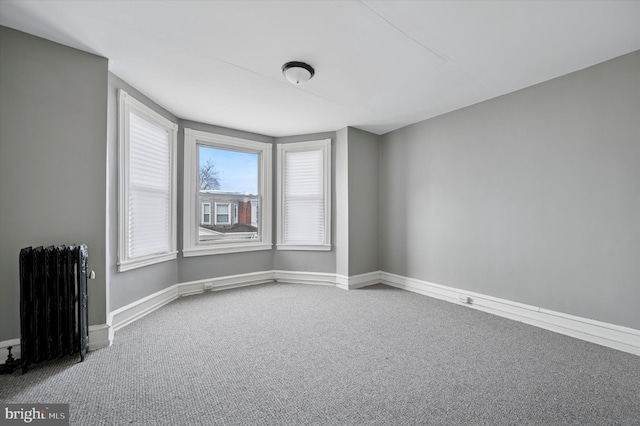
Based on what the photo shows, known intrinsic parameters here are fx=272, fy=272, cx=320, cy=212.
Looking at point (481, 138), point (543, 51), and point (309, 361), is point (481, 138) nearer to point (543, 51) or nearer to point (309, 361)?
point (543, 51)

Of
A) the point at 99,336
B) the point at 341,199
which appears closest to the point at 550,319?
the point at 341,199

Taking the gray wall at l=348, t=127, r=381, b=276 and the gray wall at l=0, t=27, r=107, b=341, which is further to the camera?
the gray wall at l=348, t=127, r=381, b=276

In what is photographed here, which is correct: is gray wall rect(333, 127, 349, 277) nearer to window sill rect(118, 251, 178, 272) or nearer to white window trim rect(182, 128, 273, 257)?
white window trim rect(182, 128, 273, 257)

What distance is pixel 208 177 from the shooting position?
4.21 m

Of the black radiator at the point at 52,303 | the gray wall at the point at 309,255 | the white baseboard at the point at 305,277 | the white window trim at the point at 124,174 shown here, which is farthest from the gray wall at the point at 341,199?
the black radiator at the point at 52,303

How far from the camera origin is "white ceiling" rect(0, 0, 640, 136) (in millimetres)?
1863

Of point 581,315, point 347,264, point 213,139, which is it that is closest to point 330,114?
point 213,139

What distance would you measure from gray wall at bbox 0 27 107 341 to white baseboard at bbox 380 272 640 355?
3.86 m

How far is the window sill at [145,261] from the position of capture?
285cm

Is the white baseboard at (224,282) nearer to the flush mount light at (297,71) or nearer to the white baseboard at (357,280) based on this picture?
the white baseboard at (357,280)

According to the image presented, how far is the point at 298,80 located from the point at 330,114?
48.6 inches

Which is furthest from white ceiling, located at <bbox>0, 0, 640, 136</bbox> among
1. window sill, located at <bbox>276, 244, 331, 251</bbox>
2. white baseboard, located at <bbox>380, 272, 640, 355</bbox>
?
white baseboard, located at <bbox>380, 272, 640, 355</bbox>

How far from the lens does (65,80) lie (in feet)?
7.41

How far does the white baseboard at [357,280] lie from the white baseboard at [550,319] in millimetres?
803
